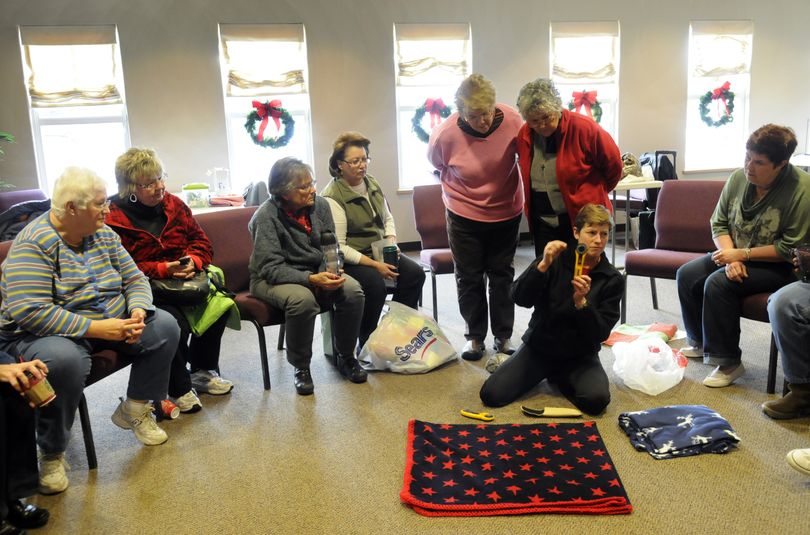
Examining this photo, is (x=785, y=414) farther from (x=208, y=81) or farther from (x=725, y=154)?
(x=725, y=154)

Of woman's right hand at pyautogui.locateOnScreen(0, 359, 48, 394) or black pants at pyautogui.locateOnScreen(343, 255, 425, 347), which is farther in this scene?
black pants at pyautogui.locateOnScreen(343, 255, 425, 347)

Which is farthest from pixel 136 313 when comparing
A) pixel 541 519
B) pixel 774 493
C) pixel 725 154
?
pixel 725 154

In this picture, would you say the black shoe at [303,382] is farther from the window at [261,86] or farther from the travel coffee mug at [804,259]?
the window at [261,86]

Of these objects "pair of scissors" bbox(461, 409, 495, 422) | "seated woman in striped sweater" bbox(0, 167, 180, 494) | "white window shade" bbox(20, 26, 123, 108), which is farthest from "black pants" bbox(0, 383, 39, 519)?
"white window shade" bbox(20, 26, 123, 108)

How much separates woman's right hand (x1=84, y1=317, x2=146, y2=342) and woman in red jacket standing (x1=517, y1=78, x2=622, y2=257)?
177 cm

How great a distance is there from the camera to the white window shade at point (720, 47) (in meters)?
7.04

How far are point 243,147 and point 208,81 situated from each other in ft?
2.13

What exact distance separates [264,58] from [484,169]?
11.6 feet

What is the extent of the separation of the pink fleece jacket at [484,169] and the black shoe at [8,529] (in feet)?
7.12

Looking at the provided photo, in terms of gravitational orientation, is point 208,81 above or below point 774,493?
above

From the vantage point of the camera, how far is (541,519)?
6.78 ft

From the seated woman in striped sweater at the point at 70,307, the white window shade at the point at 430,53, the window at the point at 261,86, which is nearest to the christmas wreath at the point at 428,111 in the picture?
the white window shade at the point at 430,53

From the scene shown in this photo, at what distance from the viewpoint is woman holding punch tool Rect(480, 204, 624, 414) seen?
2707mm

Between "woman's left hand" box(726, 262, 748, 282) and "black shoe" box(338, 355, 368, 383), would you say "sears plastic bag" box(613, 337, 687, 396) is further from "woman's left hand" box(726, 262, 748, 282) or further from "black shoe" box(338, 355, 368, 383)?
"black shoe" box(338, 355, 368, 383)
